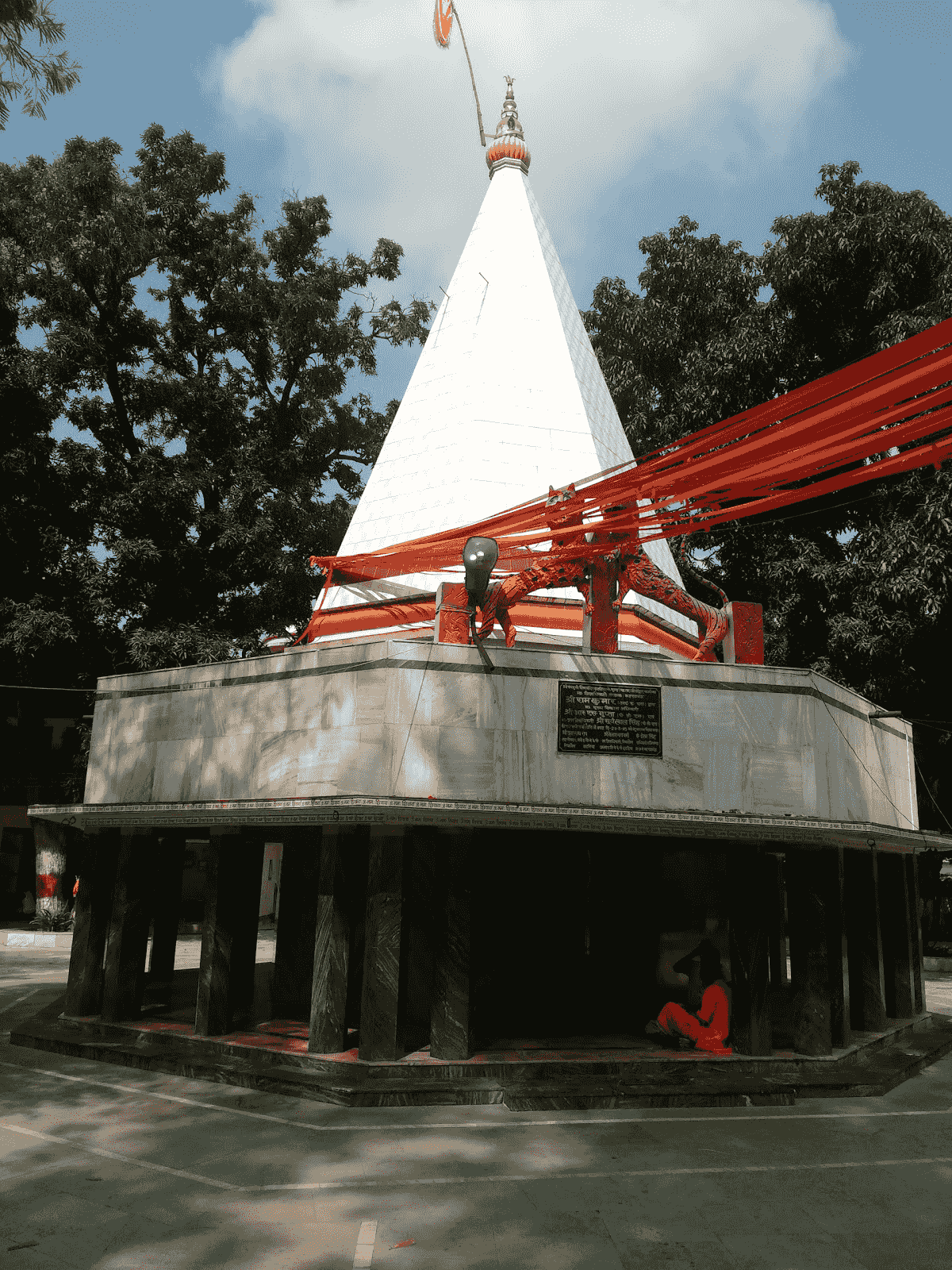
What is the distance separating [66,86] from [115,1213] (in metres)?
9.33

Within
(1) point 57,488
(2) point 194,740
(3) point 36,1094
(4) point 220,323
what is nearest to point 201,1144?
(3) point 36,1094

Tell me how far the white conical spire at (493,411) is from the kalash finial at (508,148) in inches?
42.6

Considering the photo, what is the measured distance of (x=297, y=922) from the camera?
11.9 m

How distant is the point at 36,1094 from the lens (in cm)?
827

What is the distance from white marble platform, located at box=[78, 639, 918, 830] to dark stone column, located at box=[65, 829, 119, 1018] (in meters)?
1.48

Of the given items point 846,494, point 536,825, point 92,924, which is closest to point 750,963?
point 536,825

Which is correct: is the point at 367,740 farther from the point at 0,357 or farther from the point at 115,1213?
the point at 0,357

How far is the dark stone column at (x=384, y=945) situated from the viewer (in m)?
8.65

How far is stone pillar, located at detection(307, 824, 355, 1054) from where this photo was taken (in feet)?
29.3

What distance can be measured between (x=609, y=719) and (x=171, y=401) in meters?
18.1

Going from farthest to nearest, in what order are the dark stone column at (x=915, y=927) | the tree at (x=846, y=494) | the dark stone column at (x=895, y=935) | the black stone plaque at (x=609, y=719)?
the tree at (x=846, y=494), the dark stone column at (x=915, y=927), the dark stone column at (x=895, y=935), the black stone plaque at (x=609, y=719)

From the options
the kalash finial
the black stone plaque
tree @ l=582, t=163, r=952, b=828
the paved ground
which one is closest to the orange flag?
the kalash finial

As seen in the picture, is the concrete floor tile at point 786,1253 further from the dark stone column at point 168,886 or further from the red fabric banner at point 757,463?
the dark stone column at point 168,886

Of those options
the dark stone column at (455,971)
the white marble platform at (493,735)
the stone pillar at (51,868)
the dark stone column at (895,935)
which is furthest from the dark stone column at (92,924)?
the stone pillar at (51,868)
